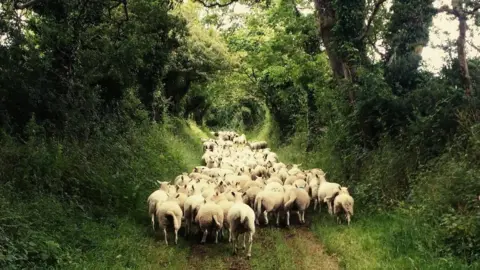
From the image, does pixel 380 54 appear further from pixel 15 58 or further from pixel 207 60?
pixel 207 60

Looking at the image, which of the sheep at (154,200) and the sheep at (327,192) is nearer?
the sheep at (154,200)

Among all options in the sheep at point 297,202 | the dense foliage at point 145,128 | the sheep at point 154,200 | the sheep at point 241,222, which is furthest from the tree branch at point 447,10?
the sheep at point 154,200

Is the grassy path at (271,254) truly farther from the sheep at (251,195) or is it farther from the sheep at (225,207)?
the sheep at (251,195)

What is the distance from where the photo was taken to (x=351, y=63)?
551 inches

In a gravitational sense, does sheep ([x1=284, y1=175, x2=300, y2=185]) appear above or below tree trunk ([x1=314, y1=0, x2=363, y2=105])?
below

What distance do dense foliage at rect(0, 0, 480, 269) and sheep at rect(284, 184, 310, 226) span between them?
1341 millimetres

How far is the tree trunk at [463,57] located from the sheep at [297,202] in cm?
435

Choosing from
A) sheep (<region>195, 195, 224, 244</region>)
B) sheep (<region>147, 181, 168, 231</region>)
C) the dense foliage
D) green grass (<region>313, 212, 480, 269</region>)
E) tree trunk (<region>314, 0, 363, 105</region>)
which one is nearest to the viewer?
green grass (<region>313, 212, 480, 269</region>)

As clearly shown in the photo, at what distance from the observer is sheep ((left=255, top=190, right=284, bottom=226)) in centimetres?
1002

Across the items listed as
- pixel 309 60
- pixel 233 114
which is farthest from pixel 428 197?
pixel 233 114

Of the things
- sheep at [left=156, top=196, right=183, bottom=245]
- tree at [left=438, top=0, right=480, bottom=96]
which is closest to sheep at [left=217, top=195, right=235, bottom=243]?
sheep at [left=156, top=196, right=183, bottom=245]

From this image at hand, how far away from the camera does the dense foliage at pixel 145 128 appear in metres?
7.84

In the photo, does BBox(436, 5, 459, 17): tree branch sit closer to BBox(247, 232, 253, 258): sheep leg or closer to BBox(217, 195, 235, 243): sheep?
BBox(217, 195, 235, 243): sheep

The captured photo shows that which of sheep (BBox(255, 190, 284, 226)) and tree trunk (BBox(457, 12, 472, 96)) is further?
tree trunk (BBox(457, 12, 472, 96))
